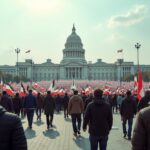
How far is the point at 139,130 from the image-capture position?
4562 millimetres

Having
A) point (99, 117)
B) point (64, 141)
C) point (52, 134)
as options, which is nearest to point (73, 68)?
point (52, 134)

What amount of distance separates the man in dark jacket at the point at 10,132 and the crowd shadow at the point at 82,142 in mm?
7918

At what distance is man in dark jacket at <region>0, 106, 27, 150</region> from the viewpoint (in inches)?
171

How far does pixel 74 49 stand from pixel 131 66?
27.1 meters

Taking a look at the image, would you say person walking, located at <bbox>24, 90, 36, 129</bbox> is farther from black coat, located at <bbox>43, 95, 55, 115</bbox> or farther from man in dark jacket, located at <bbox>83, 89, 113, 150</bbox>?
man in dark jacket, located at <bbox>83, 89, 113, 150</bbox>

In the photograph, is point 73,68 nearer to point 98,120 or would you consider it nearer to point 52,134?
point 52,134

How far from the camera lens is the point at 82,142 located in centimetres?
1368

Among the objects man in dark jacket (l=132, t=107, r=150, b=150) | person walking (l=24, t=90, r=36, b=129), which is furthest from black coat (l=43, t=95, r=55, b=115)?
man in dark jacket (l=132, t=107, r=150, b=150)

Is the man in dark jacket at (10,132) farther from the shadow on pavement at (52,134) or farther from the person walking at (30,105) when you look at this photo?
the person walking at (30,105)

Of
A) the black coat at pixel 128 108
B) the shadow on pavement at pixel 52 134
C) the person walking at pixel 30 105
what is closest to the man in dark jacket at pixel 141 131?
the black coat at pixel 128 108

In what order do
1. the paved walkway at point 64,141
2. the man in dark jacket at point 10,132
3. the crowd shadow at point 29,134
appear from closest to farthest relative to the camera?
1. the man in dark jacket at point 10,132
2. the paved walkway at point 64,141
3. the crowd shadow at point 29,134

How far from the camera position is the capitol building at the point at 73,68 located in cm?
17662

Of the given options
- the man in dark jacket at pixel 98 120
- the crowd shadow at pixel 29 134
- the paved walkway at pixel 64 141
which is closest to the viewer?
the man in dark jacket at pixel 98 120

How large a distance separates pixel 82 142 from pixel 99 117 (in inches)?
187
